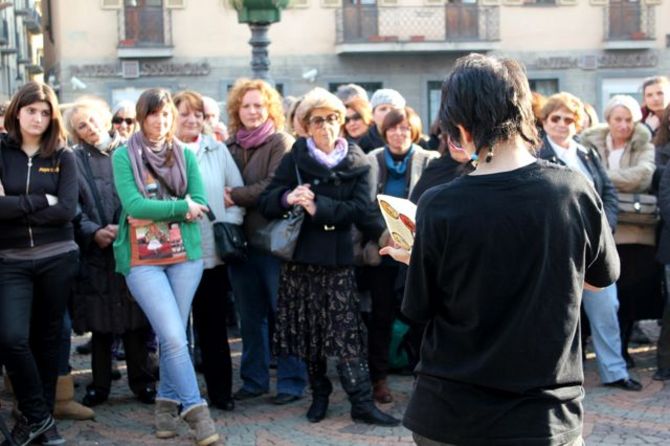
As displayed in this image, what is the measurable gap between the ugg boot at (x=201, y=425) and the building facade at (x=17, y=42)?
29.0 meters

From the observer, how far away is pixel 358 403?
22.7ft

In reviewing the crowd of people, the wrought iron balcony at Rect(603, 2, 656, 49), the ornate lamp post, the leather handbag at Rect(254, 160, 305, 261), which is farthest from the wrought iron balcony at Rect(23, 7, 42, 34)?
the leather handbag at Rect(254, 160, 305, 261)

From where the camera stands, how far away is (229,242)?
23.0 feet

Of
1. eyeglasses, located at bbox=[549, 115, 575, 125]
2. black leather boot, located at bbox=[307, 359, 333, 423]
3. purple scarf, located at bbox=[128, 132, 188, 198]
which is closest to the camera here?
purple scarf, located at bbox=[128, 132, 188, 198]

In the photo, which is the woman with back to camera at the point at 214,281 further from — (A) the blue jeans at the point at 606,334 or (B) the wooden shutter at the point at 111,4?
(B) the wooden shutter at the point at 111,4

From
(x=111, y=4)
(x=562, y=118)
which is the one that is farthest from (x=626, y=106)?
(x=111, y=4)

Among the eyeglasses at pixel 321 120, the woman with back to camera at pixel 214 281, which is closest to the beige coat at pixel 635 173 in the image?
the eyeglasses at pixel 321 120

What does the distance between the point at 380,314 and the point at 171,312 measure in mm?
A: 1595

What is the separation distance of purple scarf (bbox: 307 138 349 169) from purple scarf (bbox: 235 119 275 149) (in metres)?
0.64

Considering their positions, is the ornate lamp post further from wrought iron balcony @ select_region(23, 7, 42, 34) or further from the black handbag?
wrought iron balcony @ select_region(23, 7, 42, 34)

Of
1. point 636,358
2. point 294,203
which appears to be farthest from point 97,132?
point 636,358

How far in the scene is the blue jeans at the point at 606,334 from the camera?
7.81 metres

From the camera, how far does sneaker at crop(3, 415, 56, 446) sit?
251 inches

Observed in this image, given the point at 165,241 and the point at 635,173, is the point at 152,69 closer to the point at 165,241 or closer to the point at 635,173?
the point at 635,173
